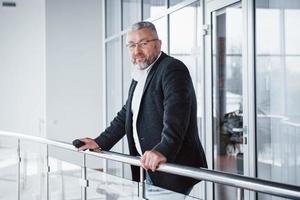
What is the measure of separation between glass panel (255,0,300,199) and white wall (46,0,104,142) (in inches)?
226

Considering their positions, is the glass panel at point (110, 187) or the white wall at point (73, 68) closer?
the glass panel at point (110, 187)

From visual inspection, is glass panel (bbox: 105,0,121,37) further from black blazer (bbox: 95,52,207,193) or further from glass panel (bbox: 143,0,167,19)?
black blazer (bbox: 95,52,207,193)

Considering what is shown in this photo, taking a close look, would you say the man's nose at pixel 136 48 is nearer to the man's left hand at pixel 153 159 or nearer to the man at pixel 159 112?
the man at pixel 159 112

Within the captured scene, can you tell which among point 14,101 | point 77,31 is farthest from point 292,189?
point 14,101

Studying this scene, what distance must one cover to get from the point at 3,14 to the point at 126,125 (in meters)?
8.22

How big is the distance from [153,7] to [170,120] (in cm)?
385

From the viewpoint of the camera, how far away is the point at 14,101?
9.66m

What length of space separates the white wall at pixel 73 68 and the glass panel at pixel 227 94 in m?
5.04

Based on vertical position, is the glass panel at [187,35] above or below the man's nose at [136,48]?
above

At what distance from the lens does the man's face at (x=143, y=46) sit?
1.99m

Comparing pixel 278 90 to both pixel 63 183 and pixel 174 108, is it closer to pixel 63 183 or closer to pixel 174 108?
pixel 174 108

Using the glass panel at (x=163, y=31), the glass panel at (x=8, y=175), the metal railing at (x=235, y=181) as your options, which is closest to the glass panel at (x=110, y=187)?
the metal railing at (x=235, y=181)

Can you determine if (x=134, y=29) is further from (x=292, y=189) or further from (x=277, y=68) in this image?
(x=277, y=68)

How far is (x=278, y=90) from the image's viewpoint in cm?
307
